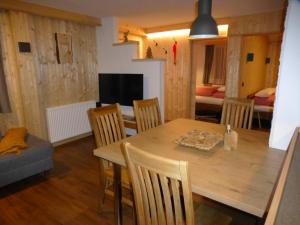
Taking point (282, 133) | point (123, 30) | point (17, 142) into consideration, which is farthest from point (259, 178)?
point (123, 30)

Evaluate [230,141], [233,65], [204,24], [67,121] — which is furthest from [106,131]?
[233,65]

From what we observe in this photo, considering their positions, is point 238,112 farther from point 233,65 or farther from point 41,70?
point 41,70

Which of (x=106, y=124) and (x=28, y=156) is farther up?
(x=106, y=124)

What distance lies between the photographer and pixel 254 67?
595 centimetres

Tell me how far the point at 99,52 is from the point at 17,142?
2.53 meters

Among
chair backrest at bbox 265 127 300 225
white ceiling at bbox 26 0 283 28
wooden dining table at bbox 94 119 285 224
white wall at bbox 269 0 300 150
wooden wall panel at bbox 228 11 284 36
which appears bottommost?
wooden dining table at bbox 94 119 285 224

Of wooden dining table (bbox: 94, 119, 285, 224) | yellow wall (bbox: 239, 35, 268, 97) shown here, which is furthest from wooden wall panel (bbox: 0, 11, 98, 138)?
yellow wall (bbox: 239, 35, 268, 97)

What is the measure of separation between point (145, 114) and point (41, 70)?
2.27 metres

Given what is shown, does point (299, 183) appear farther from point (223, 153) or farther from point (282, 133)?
point (282, 133)

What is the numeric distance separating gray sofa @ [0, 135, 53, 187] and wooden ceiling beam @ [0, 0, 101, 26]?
189 centimetres

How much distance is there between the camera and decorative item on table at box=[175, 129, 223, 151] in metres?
1.66

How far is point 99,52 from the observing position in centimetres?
449

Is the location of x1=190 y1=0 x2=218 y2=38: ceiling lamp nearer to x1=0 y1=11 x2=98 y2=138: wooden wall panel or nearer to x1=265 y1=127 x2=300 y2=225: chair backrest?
x1=265 y1=127 x2=300 y2=225: chair backrest

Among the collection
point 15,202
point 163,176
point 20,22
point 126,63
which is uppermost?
point 20,22
